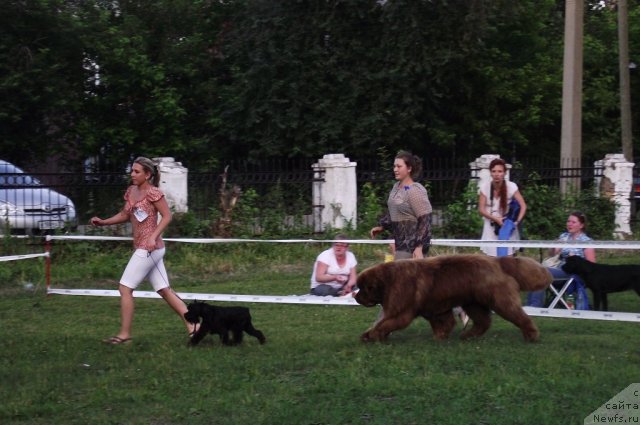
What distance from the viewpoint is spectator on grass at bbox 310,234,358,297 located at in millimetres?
10664

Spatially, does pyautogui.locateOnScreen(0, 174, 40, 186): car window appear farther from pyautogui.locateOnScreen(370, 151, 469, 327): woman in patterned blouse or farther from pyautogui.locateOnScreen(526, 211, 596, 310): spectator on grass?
pyautogui.locateOnScreen(526, 211, 596, 310): spectator on grass

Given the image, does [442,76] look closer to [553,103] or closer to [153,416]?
[553,103]

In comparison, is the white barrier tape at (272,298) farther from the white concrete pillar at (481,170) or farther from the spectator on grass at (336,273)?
the white concrete pillar at (481,170)

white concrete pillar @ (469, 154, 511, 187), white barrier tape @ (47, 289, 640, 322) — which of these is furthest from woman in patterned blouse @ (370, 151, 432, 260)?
white concrete pillar @ (469, 154, 511, 187)

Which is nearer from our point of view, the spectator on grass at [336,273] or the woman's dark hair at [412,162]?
the woman's dark hair at [412,162]

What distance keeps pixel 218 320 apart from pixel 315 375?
1418 millimetres

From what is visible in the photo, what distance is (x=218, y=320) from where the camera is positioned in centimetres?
799

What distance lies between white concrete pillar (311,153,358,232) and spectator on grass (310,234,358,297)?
5.80 meters

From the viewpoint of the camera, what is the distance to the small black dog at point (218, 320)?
7.99 metres

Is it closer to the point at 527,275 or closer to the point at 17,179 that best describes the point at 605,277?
the point at 527,275

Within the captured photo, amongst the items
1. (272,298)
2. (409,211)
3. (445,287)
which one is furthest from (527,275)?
(272,298)

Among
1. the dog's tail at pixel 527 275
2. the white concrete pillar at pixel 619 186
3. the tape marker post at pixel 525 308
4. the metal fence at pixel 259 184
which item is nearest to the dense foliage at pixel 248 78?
the metal fence at pixel 259 184

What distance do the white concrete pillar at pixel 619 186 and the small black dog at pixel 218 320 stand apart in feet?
37.0

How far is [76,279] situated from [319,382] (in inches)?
288
